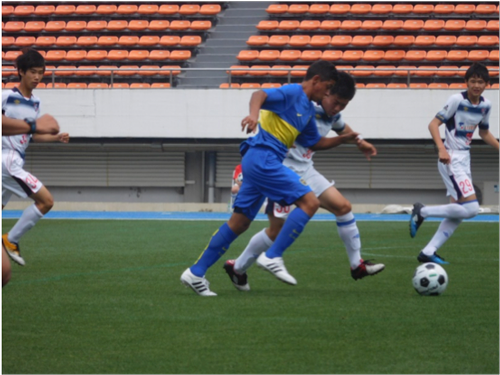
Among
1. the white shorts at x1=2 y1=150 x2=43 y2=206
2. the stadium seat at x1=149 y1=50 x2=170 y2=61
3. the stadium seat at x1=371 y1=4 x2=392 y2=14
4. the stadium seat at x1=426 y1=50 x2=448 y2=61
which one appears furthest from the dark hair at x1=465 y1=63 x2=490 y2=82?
the stadium seat at x1=371 y1=4 x2=392 y2=14

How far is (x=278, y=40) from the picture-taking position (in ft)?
84.7

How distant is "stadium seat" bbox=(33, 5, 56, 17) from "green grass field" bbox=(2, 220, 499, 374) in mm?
16989

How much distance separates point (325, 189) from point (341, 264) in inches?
156

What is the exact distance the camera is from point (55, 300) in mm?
7348

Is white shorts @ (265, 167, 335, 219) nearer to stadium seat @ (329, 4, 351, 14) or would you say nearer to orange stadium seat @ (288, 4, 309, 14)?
stadium seat @ (329, 4, 351, 14)

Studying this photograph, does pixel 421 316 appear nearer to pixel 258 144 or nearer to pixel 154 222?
pixel 258 144

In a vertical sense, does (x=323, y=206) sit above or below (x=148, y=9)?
above

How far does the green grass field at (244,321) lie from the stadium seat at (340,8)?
654 inches

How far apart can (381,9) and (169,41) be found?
6626mm

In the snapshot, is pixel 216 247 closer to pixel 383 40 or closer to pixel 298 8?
pixel 383 40

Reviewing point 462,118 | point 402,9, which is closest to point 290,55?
point 402,9

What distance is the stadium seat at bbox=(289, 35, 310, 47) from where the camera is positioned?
25375 mm

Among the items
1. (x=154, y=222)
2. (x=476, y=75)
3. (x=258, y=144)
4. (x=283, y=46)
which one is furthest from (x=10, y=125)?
(x=283, y=46)

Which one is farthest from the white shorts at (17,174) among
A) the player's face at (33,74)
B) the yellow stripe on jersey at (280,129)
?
the yellow stripe on jersey at (280,129)
